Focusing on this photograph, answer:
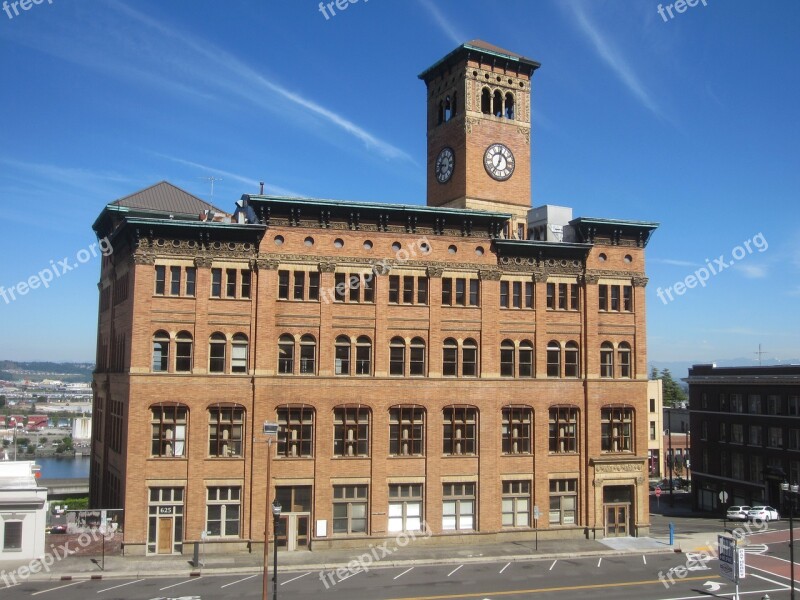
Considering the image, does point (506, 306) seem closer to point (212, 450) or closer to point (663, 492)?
point (212, 450)

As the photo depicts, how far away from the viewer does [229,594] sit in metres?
32.7

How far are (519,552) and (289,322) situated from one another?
18.5 meters

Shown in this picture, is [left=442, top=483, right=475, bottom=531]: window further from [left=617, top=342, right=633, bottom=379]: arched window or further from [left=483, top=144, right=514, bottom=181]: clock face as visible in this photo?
[left=483, top=144, right=514, bottom=181]: clock face

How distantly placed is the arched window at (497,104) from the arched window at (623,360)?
18978 millimetres

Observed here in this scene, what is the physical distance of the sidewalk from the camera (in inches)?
1427

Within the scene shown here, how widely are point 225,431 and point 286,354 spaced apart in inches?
214

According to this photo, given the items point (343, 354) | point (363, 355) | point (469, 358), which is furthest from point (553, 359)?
point (343, 354)

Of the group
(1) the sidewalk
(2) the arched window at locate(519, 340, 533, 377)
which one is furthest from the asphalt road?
(2) the arched window at locate(519, 340, 533, 377)

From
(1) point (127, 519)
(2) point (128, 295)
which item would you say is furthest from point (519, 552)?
(2) point (128, 295)

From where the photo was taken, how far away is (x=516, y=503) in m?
45.6

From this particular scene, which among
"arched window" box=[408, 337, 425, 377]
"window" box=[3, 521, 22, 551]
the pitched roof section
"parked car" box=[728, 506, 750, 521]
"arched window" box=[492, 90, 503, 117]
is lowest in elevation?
"parked car" box=[728, 506, 750, 521]

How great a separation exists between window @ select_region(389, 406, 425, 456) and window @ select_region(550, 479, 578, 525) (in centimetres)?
910

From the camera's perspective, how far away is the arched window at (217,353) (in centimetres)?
4159

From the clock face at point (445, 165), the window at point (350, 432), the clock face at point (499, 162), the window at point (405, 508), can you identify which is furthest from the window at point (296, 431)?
the clock face at point (499, 162)
